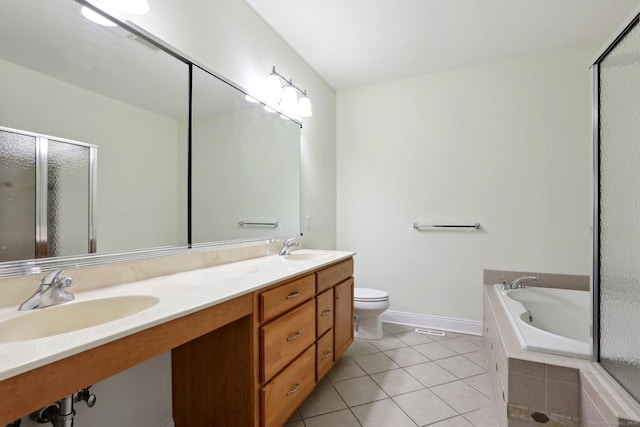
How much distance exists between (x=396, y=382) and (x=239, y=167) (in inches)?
66.2

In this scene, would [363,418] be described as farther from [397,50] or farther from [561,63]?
[561,63]

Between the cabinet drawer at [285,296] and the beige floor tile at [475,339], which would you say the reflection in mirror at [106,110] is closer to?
the cabinet drawer at [285,296]

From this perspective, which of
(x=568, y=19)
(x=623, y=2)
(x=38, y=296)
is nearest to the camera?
(x=38, y=296)

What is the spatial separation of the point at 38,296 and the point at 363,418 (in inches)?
58.9

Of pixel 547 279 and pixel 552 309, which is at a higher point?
pixel 547 279

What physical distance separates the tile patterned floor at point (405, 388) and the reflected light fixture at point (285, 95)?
193 cm

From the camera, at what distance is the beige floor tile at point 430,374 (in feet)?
6.31

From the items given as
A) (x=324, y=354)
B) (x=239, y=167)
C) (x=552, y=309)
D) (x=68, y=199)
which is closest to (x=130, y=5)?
(x=68, y=199)

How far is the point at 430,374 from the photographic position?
2.01 metres

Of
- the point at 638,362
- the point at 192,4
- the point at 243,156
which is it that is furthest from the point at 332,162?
the point at 638,362

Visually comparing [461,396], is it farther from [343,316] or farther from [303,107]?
[303,107]

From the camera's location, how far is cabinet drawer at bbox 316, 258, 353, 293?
1694mm

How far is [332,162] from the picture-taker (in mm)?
3160

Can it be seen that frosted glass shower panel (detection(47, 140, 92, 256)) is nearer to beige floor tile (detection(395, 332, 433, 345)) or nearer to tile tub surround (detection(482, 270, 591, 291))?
beige floor tile (detection(395, 332, 433, 345))
